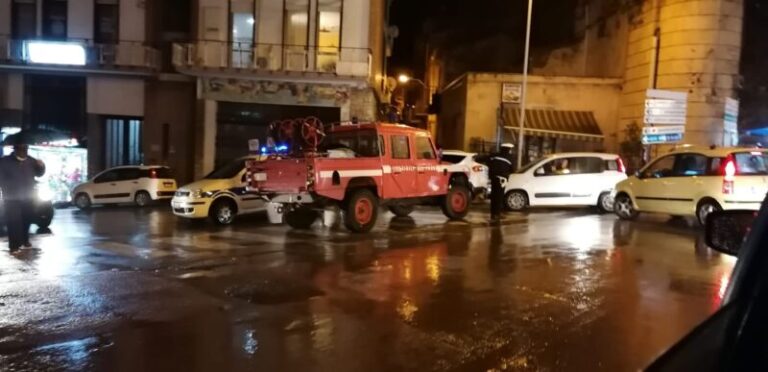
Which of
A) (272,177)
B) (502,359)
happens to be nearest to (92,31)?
(272,177)

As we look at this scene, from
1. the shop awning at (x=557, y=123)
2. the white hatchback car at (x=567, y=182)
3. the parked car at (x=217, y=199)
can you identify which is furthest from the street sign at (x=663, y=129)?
the parked car at (x=217, y=199)

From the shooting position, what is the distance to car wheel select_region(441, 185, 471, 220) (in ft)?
48.7

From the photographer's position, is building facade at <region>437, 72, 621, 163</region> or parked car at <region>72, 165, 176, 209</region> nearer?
parked car at <region>72, 165, 176, 209</region>

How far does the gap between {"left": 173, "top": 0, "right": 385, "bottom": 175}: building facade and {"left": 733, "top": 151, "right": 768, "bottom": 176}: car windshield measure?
14.4 m

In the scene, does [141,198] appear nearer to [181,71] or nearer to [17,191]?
[181,71]

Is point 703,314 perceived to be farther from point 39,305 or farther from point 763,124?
point 763,124

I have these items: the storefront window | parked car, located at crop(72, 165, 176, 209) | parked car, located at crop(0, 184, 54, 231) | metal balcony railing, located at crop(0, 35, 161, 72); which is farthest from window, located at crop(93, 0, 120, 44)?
parked car, located at crop(0, 184, 54, 231)

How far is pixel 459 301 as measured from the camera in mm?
7176

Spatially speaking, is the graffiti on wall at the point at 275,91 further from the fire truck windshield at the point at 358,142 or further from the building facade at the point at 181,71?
the fire truck windshield at the point at 358,142

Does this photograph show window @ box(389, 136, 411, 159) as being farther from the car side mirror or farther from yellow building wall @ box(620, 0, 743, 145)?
yellow building wall @ box(620, 0, 743, 145)

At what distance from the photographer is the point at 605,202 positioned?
17.3 meters

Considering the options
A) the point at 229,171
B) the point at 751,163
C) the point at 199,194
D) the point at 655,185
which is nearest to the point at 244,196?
the point at 229,171

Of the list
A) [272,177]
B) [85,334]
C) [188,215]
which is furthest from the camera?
[188,215]

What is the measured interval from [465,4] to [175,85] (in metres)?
22.3
